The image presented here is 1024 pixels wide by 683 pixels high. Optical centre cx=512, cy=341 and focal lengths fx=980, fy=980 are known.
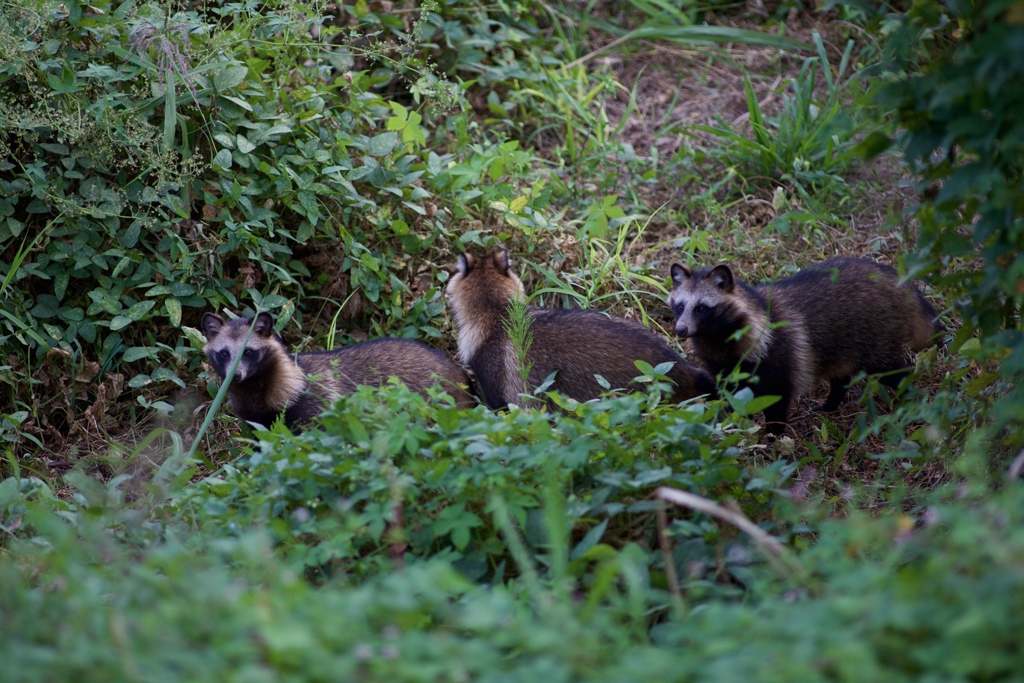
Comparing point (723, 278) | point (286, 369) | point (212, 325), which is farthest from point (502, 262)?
point (212, 325)

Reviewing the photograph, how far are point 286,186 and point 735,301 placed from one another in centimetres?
284

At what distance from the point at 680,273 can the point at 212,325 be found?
279 centimetres

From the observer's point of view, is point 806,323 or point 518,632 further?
point 806,323

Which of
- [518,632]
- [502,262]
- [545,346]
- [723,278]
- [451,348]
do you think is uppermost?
[518,632]

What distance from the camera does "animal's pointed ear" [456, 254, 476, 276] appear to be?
6.09 metres

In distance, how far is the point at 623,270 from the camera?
6.62 meters

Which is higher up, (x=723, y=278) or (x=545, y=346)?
(x=723, y=278)

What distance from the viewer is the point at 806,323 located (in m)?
6.00

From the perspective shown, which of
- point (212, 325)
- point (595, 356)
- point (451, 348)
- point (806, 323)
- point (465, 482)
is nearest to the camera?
point (465, 482)

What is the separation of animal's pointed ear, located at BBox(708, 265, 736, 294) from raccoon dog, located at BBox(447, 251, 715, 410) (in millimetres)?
481

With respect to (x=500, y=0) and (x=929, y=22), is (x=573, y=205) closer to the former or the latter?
(x=500, y=0)

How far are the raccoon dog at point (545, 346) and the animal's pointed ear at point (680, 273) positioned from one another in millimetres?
406

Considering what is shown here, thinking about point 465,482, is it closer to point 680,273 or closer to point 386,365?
point 386,365

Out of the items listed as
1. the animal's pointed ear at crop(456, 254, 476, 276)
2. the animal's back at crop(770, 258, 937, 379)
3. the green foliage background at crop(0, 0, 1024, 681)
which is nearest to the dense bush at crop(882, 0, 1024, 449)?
the green foliage background at crop(0, 0, 1024, 681)
